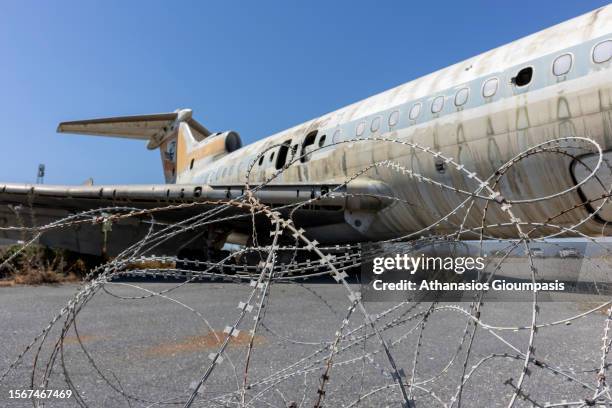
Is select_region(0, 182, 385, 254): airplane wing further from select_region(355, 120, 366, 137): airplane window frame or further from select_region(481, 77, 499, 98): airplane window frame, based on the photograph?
select_region(481, 77, 499, 98): airplane window frame

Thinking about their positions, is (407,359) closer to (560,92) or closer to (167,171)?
(560,92)

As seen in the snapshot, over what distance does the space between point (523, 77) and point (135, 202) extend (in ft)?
35.9

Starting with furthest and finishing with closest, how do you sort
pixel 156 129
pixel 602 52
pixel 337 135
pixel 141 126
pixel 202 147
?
pixel 156 129 → pixel 141 126 → pixel 202 147 → pixel 337 135 → pixel 602 52

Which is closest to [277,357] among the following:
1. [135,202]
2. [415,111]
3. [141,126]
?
[415,111]

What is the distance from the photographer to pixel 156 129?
2720 cm

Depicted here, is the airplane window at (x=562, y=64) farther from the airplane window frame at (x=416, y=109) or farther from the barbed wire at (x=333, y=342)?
the barbed wire at (x=333, y=342)

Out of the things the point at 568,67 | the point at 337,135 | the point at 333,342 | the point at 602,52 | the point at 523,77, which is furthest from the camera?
the point at 337,135

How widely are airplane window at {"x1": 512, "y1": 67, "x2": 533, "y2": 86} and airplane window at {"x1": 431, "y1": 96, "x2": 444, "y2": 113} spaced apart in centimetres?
152

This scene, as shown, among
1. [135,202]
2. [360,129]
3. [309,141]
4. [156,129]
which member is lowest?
[135,202]

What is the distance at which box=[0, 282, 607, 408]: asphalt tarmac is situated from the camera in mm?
2977

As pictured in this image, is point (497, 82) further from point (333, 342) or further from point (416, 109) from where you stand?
point (333, 342)

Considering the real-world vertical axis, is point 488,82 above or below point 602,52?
above

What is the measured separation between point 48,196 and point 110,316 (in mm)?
9025

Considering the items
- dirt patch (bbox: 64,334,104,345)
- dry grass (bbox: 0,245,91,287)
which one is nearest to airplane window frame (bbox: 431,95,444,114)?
dirt patch (bbox: 64,334,104,345)
